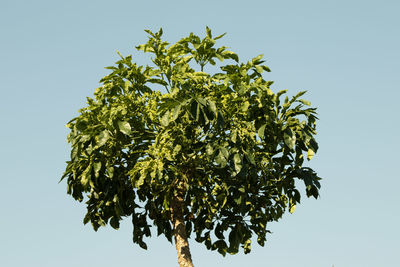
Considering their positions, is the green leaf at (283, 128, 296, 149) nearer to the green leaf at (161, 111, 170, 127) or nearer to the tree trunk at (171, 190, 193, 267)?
the green leaf at (161, 111, 170, 127)

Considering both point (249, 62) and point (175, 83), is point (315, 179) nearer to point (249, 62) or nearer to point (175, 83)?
point (249, 62)

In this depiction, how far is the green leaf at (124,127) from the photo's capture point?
48.2ft

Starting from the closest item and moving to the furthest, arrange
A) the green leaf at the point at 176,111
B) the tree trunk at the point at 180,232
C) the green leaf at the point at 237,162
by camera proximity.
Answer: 1. the green leaf at the point at 176,111
2. the green leaf at the point at 237,162
3. the tree trunk at the point at 180,232

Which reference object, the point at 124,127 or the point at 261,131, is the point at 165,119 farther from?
the point at 261,131

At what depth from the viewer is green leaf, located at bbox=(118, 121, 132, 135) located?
1468 cm

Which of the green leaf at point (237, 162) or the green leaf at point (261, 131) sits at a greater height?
the green leaf at point (261, 131)

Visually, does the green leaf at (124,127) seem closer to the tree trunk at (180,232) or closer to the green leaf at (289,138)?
the tree trunk at (180,232)

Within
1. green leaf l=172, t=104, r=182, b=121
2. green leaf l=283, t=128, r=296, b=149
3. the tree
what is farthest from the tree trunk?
green leaf l=283, t=128, r=296, b=149

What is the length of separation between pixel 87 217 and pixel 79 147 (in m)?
3.15

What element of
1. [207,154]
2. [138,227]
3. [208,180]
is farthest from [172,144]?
[138,227]

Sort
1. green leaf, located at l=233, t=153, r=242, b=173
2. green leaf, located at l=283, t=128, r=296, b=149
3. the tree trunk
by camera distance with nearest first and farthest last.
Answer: green leaf, located at l=233, t=153, r=242, b=173
green leaf, located at l=283, t=128, r=296, b=149
the tree trunk

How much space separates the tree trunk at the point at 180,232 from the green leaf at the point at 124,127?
306 centimetres

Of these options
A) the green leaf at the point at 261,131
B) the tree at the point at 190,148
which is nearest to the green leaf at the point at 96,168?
the tree at the point at 190,148

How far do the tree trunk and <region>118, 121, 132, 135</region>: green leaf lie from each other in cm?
306
